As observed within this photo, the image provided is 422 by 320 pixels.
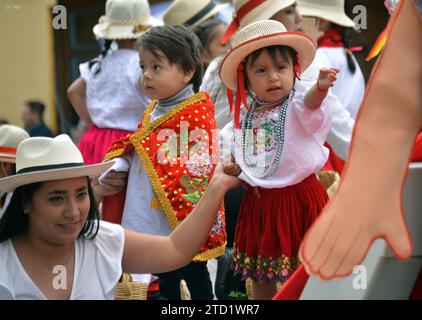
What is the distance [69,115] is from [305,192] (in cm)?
760

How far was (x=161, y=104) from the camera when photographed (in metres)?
4.09

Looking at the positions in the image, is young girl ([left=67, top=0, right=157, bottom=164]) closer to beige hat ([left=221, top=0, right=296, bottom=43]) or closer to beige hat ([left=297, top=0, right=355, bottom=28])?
beige hat ([left=221, top=0, right=296, bottom=43])

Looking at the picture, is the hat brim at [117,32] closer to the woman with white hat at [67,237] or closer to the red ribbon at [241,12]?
the red ribbon at [241,12]

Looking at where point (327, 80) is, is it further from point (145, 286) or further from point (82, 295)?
point (145, 286)

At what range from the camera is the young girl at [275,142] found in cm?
330

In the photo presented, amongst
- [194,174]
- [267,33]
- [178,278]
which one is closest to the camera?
[267,33]

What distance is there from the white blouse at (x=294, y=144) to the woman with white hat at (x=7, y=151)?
1.27m

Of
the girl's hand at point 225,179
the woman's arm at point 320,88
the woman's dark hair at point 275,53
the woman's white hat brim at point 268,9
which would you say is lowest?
the girl's hand at point 225,179

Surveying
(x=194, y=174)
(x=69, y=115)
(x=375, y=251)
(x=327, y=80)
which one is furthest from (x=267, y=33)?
(x=69, y=115)

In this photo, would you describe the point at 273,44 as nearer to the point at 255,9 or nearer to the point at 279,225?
the point at 279,225

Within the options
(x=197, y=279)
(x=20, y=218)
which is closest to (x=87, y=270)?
(x=20, y=218)

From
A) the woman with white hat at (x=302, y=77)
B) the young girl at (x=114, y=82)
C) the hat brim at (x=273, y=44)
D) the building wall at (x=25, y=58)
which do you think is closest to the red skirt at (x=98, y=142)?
the young girl at (x=114, y=82)

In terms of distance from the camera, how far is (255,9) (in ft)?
14.7

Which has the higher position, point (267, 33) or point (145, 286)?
point (267, 33)
